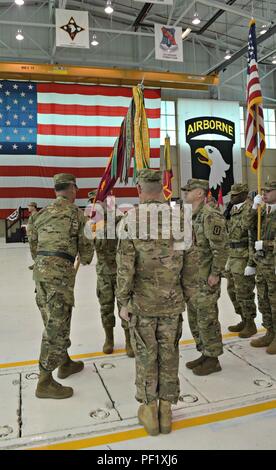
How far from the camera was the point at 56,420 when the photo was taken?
240cm

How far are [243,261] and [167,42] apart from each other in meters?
9.07

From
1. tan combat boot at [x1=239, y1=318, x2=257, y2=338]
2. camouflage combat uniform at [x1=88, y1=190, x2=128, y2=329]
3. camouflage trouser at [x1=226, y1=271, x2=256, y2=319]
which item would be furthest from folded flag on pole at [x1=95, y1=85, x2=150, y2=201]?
tan combat boot at [x1=239, y1=318, x2=257, y2=338]

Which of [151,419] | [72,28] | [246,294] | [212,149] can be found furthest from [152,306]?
[212,149]

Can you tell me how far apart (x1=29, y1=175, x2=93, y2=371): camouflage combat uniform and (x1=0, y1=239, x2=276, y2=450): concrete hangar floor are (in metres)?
0.35

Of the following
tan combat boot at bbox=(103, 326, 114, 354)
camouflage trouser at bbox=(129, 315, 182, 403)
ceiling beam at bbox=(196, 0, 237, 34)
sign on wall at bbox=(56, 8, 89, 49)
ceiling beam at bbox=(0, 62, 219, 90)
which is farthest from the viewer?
ceiling beam at bbox=(196, 0, 237, 34)

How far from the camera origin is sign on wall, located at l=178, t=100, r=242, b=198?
62.6 ft

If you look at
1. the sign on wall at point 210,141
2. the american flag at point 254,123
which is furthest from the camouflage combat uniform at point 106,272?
the sign on wall at point 210,141

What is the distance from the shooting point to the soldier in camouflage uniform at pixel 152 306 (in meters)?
2.24

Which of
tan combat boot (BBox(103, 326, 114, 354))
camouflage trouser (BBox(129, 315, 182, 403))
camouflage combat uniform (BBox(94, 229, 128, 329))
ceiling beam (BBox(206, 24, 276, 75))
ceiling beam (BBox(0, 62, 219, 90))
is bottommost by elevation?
tan combat boot (BBox(103, 326, 114, 354))

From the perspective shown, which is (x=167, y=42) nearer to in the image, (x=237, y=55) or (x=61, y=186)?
(x=237, y=55)

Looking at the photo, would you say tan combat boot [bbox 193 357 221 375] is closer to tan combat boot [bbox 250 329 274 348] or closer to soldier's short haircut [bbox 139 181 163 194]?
tan combat boot [bbox 250 329 274 348]

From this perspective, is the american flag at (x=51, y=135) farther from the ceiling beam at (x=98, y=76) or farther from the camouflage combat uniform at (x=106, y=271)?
the camouflage combat uniform at (x=106, y=271)
